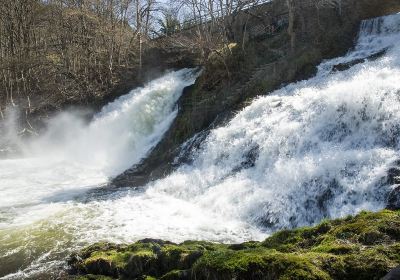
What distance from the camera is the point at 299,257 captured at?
4.29 meters

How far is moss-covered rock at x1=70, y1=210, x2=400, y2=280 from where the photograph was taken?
405 centimetres

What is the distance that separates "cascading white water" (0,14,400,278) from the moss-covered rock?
306 centimetres

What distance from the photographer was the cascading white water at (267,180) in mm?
9742

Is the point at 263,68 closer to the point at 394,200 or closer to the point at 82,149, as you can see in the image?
the point at 82,149

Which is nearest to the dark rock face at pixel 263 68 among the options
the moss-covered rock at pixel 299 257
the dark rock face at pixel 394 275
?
the moss-covered rock at pixel 299 257

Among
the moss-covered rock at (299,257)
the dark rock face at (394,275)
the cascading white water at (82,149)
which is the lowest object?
the cascading white water at (82,149)

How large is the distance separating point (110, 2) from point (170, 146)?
1455 cm

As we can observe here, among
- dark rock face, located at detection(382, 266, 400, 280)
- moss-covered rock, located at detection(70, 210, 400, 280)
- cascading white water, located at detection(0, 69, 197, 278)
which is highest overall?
dark rock face, located at detection(382, 266, 400, 280)

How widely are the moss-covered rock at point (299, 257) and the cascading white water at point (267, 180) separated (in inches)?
120

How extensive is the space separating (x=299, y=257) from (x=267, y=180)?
24.8 ft

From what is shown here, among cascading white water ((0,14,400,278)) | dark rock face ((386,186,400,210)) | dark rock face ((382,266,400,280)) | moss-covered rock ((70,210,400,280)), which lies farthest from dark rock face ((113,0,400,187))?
dark rock face ((382,266,400,280))

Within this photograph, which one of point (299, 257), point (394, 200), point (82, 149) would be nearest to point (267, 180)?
point (394, 200)

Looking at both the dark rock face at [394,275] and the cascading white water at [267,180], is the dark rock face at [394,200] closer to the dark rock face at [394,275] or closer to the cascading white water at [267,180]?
the cascading white water at [267,180]

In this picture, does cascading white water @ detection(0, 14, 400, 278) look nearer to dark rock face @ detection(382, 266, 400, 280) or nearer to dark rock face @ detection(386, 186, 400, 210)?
dark rock face @ detection(386, 186, 400, 210)
